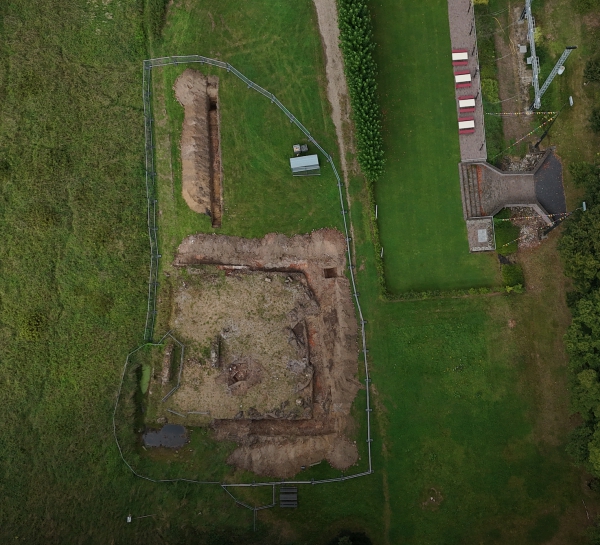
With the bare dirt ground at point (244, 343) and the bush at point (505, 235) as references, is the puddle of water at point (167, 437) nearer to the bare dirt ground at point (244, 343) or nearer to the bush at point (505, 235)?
the bare dirt ground at point (244, 343)

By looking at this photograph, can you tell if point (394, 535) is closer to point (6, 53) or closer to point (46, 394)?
point (46, 394)

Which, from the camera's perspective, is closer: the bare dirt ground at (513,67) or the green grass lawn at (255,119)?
the green grass lawn at (255,119)

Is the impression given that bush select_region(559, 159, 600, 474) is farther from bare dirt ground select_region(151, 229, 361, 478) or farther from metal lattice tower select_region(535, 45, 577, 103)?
bare dirt ground select_region(151, 229, 361, 478)

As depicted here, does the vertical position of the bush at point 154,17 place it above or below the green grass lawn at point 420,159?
above

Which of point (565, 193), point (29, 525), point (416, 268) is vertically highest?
point (565, 193)

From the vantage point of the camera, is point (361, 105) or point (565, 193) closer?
Answer: point (361, 105)

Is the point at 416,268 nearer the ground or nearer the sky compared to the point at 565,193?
nearer the ground

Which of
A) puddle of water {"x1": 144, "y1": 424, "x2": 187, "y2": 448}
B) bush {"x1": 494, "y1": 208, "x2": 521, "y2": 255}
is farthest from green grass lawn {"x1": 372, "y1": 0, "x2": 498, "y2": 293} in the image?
puddle of water {"x1": 144, "y1": 424, "x2": 187, "y2": 448}

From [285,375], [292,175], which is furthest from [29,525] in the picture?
[292,175]

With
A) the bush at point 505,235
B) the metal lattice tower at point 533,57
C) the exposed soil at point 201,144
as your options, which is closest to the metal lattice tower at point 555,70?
the metal lattice tower at point 533,57
